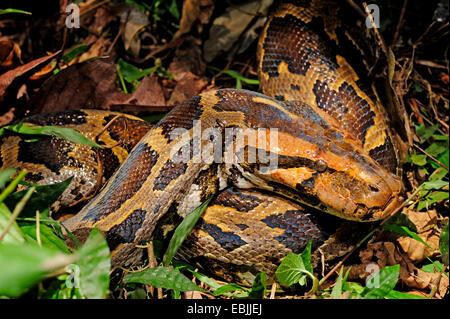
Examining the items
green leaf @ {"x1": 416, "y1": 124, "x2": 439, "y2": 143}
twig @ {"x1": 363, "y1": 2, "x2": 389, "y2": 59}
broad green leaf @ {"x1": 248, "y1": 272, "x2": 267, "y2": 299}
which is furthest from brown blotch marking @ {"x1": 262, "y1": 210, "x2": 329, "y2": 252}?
twig @ {"x1": 363, "y1": 2, "x2": 389, "y2": 59}

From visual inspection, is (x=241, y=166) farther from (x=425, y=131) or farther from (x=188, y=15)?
(x=188, y=15)

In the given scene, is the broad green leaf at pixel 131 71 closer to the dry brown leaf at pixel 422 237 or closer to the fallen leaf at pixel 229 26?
the fallen leaf at pixel 229 26

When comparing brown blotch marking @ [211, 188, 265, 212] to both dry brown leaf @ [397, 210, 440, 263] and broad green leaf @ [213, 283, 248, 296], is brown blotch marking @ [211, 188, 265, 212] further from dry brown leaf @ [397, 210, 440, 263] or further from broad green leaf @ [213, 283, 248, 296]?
dry brown leaf @ [397, 210, 440, 263]

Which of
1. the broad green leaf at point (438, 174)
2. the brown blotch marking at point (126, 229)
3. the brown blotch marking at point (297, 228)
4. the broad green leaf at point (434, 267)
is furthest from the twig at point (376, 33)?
the brown blotch marking at point (126, 229)

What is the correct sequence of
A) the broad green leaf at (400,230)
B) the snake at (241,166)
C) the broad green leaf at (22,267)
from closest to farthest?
the broad green leaf at (22,267), the snake at (241,166), the broad green leaf at (400,230)

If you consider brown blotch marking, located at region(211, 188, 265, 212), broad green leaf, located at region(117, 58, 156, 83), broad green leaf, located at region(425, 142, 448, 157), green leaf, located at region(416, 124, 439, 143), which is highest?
broad green leaf, located at region(117, 58, 156, 83)

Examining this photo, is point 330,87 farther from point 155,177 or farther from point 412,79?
point 155,177
